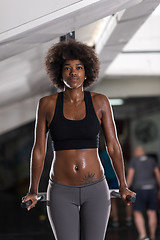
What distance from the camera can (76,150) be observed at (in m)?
2.12

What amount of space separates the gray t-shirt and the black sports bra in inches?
195

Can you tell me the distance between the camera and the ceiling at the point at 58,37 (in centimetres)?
224

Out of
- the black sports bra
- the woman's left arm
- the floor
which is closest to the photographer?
the black sports bra

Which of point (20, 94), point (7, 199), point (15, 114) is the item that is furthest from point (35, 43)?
point (7, 199)

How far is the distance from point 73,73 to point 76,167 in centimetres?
45

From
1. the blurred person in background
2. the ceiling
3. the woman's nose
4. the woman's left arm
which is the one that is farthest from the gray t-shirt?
the woman's nose

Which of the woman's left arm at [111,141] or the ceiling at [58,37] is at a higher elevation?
the ceiling at [58,37]

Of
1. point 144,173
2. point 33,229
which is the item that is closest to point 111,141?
point 144,173

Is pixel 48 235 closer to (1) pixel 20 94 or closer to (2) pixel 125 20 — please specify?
(1) pixel 20 94

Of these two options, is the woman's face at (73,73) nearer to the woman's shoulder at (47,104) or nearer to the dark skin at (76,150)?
the dark skin at (76,150)

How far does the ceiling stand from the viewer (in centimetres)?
224

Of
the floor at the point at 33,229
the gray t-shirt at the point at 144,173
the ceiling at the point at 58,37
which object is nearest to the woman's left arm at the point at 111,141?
the ceiling at the point at 58,37

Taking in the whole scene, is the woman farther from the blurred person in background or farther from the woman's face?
the blurred person in background

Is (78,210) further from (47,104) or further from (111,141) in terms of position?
(47,104)
